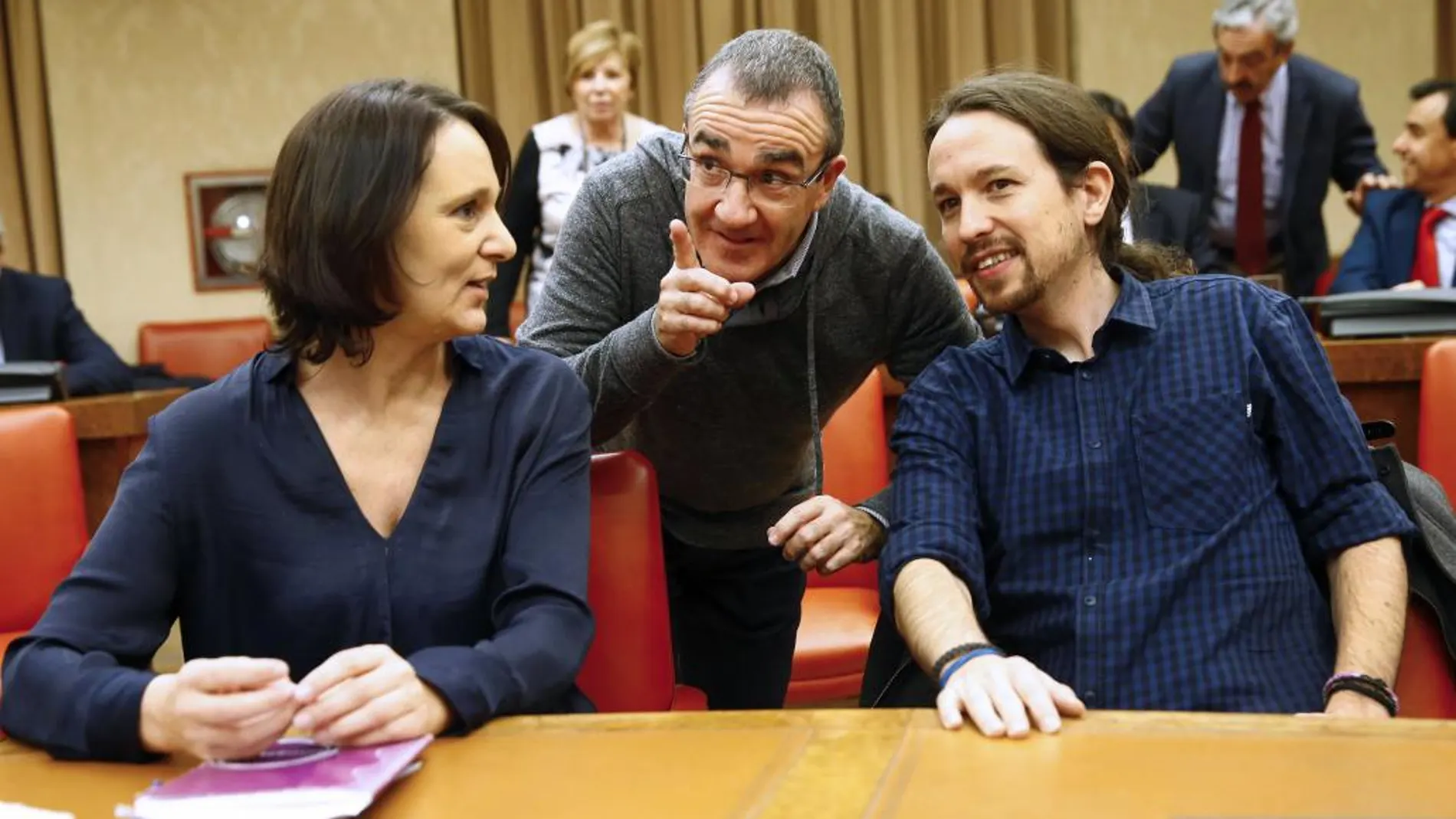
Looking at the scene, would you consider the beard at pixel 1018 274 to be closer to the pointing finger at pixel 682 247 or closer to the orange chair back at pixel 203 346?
the pointing finger at pixel 682 247

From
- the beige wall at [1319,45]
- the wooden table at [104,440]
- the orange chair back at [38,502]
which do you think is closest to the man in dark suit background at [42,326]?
the wooden table at [104,440]

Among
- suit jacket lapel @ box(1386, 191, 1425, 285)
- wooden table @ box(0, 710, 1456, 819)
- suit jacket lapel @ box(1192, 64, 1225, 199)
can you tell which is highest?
suit jacket lapel @ box(1192, 64, 1225, 199)

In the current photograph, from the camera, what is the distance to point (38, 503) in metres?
2.56

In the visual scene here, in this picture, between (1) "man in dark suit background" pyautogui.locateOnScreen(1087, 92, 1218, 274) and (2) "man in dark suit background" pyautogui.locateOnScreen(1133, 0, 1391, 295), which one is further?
(2) "man in dark suit background" pyautogui.locateOnScreen(1133, 0, 1391, 295)

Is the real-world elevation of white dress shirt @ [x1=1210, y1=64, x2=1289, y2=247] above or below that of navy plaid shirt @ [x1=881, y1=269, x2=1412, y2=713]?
above

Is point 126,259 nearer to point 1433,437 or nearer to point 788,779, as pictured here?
point 1433,437

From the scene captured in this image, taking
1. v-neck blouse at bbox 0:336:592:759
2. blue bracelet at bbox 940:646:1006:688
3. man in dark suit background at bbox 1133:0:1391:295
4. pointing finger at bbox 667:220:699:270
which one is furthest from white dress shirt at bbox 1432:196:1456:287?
v-neck blouse at bbox 0:336:592:759

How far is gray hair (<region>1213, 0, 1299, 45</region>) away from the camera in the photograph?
4324 mm

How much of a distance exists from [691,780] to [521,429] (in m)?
0.54

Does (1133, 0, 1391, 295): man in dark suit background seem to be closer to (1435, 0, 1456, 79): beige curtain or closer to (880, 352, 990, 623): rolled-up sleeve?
(1435, 0, 1456, 79): beige curtain

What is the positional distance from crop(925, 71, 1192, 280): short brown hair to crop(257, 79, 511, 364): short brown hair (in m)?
0.66

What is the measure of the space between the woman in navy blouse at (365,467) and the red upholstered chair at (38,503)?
116 centimetres

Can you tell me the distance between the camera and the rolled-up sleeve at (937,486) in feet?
5.47

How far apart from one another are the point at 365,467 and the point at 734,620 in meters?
0.94
